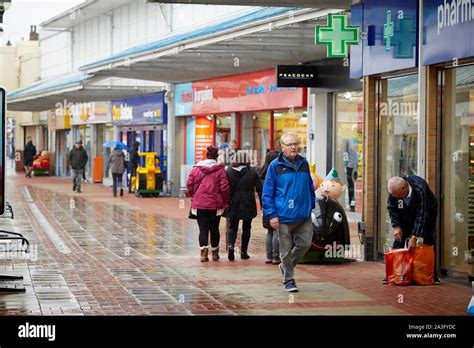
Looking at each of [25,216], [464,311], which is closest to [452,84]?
[464,311]

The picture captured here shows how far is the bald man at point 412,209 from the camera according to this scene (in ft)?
41.7

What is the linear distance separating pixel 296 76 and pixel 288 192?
39.1 ft

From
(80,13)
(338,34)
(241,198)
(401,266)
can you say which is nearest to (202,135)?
(80,13)

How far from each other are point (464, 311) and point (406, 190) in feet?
7.33

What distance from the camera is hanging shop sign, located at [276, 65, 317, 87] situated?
23594mm

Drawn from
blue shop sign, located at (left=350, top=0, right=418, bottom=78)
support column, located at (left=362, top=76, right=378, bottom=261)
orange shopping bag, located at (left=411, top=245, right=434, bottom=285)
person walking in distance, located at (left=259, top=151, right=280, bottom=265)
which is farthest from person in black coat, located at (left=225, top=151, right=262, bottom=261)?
orange shopping bag, located at (left=411, top=245, right=434, bottom=285)

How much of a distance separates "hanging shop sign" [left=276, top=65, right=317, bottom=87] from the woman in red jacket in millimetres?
8317

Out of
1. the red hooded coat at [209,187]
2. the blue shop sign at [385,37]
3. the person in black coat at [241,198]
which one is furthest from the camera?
the person in black coat at [241,198]

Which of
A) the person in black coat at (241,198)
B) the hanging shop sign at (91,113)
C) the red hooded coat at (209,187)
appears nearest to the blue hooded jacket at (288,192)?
the red hooded coat at (209,187)

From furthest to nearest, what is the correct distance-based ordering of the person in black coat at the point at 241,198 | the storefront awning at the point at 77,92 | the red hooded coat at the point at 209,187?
the storefront awning at the point at 77,92
the person in black coat at the point at 241,198
the red hooded coat at the point at 209,187

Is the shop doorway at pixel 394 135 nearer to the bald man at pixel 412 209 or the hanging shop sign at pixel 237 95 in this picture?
the bald man at pixel 412 209

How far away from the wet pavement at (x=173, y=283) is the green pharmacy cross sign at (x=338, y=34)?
339 centimetres
